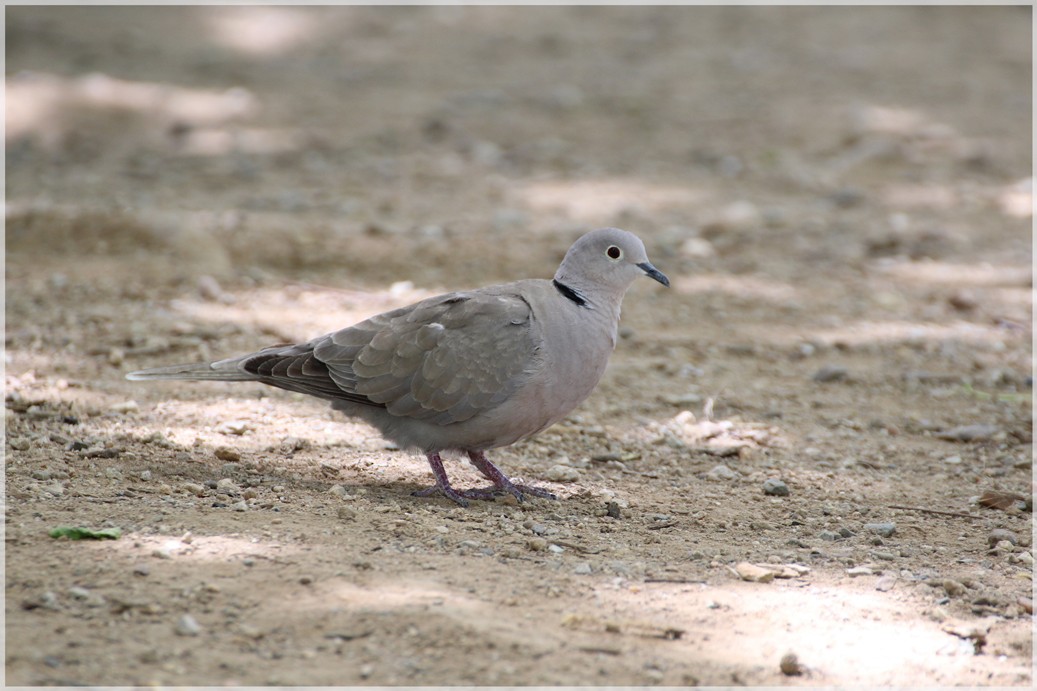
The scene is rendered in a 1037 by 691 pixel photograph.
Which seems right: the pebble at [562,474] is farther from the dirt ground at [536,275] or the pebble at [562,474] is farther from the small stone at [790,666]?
the small stone at [790,666]

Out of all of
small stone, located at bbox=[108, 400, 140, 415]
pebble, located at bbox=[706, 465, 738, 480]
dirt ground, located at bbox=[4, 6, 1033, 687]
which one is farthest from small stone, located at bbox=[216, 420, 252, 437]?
pebble, located at bbox=[706, 465, 738, 480]

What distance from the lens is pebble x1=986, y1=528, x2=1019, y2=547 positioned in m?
3.64

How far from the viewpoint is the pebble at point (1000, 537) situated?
11.9 ft

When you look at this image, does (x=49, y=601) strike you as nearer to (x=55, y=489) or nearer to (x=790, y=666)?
(x=55, y=489)

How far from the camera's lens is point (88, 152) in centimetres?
825

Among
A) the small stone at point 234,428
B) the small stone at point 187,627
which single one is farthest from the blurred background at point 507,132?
the small stone at point 187,627

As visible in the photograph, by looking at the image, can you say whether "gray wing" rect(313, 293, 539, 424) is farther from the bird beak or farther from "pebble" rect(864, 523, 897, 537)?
"pebble" rect(864, 523, 897, 537)

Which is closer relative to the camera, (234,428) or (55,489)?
(55,489)

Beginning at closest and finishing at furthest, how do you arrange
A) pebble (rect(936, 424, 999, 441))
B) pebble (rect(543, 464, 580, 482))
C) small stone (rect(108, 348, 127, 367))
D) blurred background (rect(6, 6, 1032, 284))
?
1. pebble (rect(543, 464, 580, 482))
2. pebble (rect(936, 424, 999, 441))
3. small stone (rect(108, 348, 127, 367))
4. blurred background (rect(6, 6, 1032, 284))

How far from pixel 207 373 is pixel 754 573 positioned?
202cm

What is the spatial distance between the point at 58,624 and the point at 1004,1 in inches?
498

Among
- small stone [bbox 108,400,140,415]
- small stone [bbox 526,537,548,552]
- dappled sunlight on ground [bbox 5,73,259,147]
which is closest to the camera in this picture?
small stone [bbox 526,537,548,552]

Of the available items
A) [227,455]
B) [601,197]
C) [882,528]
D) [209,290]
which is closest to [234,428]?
[227,455]

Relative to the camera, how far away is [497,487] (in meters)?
3.97
